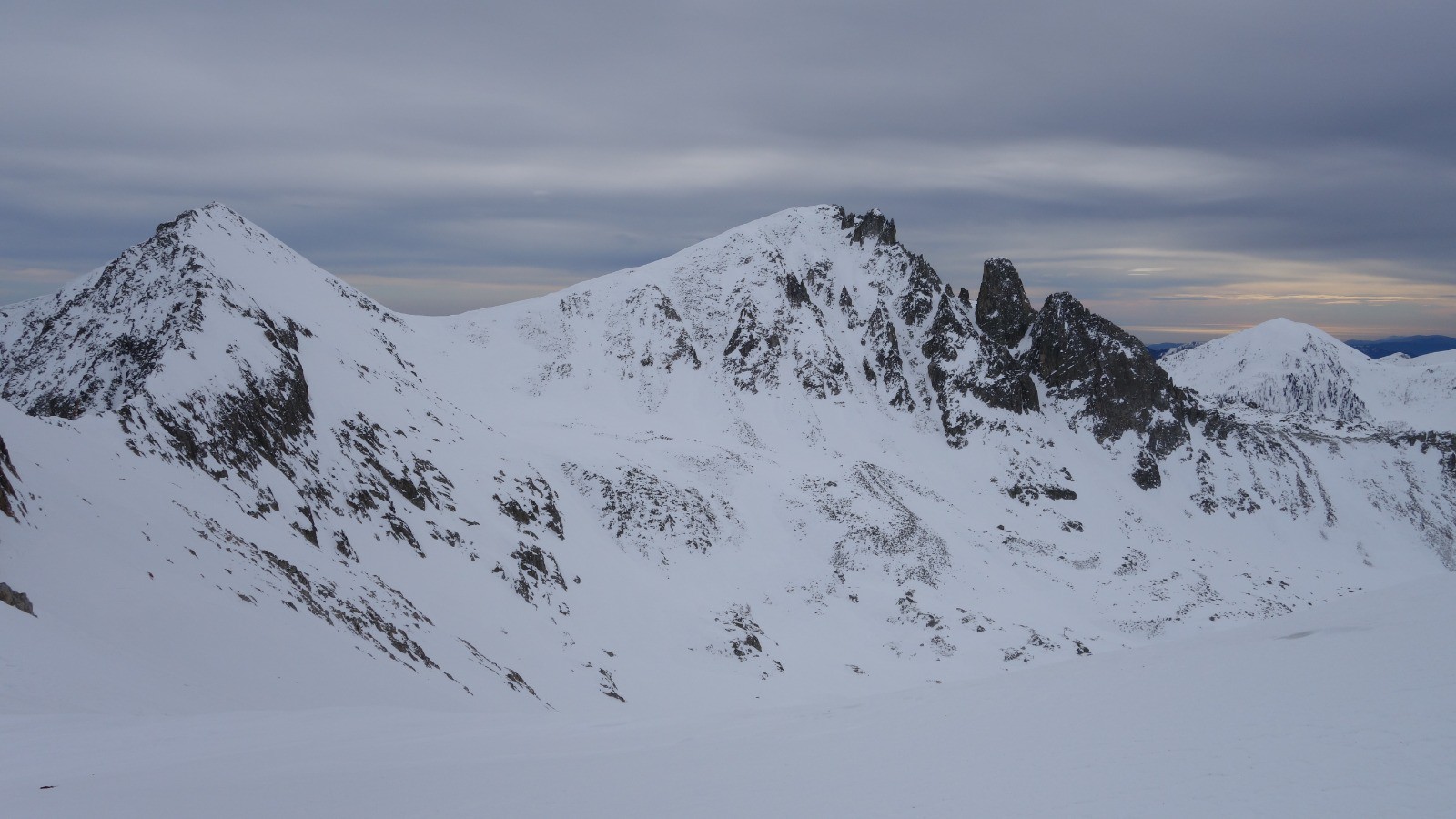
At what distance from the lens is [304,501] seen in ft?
93.7

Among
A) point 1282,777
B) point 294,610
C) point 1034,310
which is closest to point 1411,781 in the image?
point 1282,777

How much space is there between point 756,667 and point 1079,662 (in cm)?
2118

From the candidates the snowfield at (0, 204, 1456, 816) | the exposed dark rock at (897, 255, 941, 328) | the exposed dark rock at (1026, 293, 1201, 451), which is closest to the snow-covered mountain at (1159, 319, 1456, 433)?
the snowfield at (0, 204, 1456, 816)

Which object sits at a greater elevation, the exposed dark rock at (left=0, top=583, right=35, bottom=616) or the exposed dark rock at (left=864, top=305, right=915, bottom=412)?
the exposed dark rock at (left=864, top=305, right=915, bottom=412)

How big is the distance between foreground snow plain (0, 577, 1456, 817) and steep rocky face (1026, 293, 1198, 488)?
2758 inches

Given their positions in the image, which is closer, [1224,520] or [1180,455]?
[1224,520]

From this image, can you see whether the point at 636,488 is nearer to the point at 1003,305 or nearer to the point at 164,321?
the point at 164,321

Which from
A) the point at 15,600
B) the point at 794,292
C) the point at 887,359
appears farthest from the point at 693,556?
the point at 794,292

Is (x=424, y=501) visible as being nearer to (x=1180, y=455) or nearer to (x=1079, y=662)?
(x=1079, y=662)

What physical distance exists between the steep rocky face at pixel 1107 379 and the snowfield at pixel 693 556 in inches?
17.3

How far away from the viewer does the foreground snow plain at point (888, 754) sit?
8.42 metres

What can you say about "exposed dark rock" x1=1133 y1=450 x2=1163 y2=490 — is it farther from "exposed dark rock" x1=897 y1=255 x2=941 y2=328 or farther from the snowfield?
"exposed dark rock" x1=897 y1=255 x2=941 y2=328

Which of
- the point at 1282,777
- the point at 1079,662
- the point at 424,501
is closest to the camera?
the point at 1282,777

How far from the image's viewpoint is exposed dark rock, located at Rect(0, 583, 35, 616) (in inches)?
504
